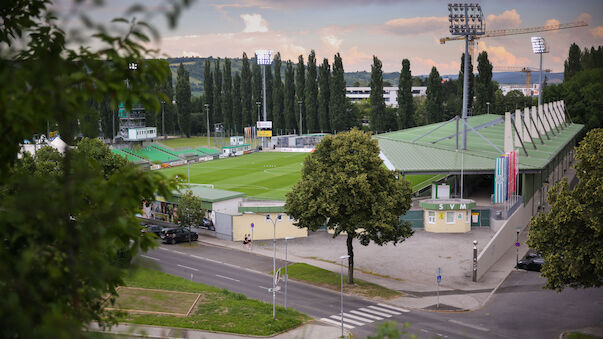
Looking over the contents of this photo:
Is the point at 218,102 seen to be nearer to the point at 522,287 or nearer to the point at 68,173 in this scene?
the point at 522,287

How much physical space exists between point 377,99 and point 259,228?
248ft

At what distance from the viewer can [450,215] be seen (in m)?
49.2

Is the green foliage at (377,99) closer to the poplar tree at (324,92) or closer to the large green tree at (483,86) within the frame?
the poplar tree at (324,92)

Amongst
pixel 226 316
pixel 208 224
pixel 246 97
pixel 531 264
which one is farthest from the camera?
pixel 246 97

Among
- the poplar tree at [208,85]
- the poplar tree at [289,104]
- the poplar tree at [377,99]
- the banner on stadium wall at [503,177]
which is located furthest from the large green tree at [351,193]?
the poplar tree at [208,85]

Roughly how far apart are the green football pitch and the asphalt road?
1970cm

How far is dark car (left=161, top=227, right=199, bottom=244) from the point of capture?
157ft

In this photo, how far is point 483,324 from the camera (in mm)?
30688

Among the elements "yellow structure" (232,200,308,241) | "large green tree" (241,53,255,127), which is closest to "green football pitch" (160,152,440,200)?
"yellow structure" (232,200,308,241)

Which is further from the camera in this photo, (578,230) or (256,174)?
(256,174)

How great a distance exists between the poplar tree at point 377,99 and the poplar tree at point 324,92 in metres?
11.4

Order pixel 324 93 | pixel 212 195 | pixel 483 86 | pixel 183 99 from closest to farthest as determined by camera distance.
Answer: pixel 212 195 → pixel 483 86 → pixel 324 93 → pixel 183 99

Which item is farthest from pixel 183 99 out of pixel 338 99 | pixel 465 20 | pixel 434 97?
pixel 465 20

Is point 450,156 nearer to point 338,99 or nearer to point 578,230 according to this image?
point 578,230
